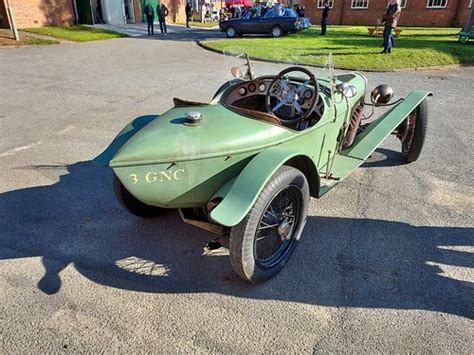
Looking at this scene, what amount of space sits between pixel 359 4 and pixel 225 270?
3015 cm

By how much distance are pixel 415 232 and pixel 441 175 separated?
155 cm

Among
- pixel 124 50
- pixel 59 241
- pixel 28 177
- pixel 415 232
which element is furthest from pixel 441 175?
pixel 124 50

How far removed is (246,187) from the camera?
2.42 metres

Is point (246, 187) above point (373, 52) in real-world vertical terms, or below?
above

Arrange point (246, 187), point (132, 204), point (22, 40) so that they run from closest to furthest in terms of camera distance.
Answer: point (246, 187) < point (132, 204) < point (22, 40)

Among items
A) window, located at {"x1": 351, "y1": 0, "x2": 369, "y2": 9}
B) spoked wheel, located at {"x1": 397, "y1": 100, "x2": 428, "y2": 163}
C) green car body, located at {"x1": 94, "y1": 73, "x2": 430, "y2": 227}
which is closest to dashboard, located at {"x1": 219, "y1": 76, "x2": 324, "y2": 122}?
green car body, located at {"x1": 94, "y1": 73, "x2": 430, "y2": 227}

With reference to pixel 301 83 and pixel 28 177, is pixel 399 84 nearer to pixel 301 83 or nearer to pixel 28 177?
pixel 301 83

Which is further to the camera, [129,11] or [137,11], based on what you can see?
[137,11]

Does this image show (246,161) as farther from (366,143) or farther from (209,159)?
(366,143)

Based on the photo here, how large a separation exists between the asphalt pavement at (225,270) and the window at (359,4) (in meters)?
26.3

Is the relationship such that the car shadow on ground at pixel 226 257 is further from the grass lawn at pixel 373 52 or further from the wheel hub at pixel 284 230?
the grass lawn at pixel 373 52

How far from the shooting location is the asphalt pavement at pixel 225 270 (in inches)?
89.3

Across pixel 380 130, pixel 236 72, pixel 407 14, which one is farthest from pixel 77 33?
pixel 407 14

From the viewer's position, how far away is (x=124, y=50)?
48.2 feet
